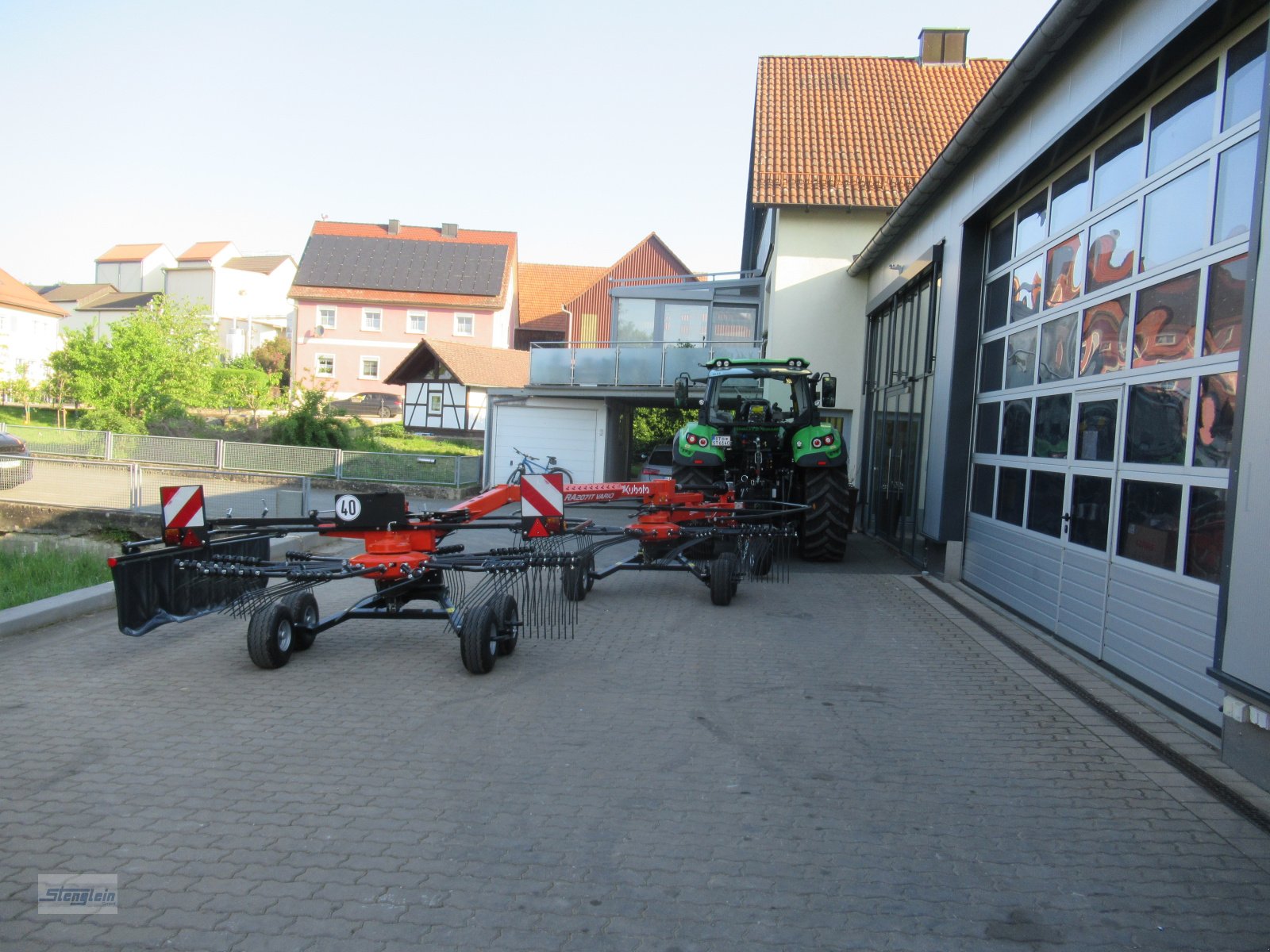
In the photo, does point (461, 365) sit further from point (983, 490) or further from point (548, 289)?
point (983, 490)

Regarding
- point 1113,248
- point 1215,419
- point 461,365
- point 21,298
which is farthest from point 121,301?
point 1215,419

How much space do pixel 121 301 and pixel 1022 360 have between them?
79388 mm

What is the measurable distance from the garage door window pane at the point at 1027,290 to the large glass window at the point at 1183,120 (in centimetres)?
210

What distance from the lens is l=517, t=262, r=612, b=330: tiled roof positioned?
5756 centimetres

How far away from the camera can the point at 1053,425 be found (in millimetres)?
7926

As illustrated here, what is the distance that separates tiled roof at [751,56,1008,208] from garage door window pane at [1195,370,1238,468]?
12.6m

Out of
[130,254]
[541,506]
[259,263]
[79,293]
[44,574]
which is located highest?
[130,254]

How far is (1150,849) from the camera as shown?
3.81 m

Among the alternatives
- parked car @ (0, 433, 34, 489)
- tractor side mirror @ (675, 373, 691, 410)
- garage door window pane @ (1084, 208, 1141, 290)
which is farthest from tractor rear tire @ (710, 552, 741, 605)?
parked car @ (0, 433, 34, 489)

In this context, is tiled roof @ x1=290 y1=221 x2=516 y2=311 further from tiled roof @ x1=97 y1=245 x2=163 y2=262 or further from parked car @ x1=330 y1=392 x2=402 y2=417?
tiled roof @ x1=97 y1=245 x2=163 y2=262

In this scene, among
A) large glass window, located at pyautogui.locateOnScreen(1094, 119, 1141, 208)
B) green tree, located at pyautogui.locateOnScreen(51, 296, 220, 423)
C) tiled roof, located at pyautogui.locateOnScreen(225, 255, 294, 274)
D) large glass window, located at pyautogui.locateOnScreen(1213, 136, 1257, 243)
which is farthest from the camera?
tiled roof, located at pyautogui.locateOnScreen(225, 255, 294, 274)

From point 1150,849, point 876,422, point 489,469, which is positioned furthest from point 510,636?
point 489,469

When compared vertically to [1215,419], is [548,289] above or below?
above

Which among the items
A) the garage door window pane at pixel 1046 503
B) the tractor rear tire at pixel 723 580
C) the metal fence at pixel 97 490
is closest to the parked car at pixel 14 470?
A: the metal fence at pixel 97 490
